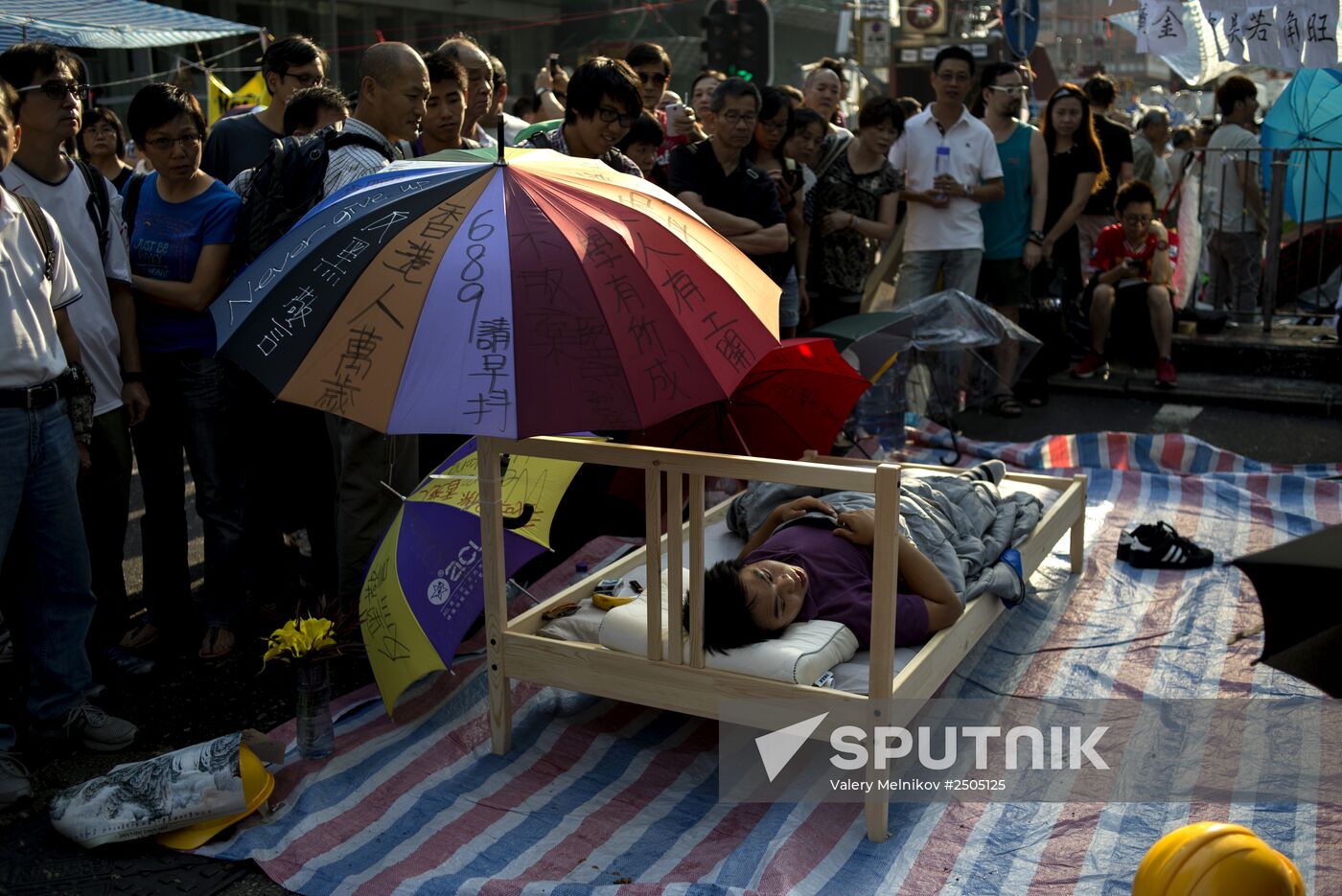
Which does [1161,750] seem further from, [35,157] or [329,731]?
[35,157]

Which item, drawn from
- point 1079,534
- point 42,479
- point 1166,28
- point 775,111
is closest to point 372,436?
point 42,479

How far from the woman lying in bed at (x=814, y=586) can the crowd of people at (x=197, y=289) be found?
125 centimetres

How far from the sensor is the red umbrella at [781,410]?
3939mm

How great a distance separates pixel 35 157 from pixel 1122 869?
357 cm

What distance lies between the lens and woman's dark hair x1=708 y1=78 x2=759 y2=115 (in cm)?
530

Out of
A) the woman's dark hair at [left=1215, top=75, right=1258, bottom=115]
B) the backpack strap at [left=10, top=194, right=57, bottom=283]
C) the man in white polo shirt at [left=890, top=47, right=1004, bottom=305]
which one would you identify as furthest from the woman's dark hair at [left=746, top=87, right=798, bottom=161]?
the woman's dark hair at [left=1215, top=75, right=1258, bottom=115]

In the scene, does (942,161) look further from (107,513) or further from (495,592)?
(107,513)

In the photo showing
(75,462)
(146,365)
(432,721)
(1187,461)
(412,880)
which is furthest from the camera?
(1187,461)

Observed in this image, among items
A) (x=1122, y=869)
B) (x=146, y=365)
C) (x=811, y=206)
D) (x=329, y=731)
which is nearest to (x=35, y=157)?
(x=146, y=365)

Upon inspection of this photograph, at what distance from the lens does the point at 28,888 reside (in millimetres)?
2873

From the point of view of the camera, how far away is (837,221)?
6605 millimetres

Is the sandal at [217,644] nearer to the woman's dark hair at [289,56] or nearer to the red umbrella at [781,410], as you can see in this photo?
the red umbrella at [781,410]

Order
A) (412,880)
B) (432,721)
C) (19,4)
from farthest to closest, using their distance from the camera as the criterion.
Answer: (19,4) → (432,721) → (412,880)

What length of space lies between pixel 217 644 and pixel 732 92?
122 inches
